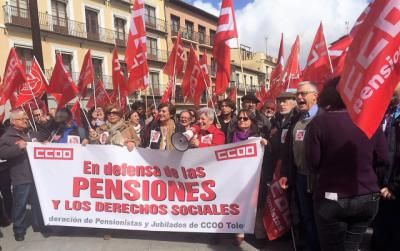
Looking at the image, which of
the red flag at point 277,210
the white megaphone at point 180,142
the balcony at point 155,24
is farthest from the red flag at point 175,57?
the balcony at point 155,24

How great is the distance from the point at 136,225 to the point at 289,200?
178 cm

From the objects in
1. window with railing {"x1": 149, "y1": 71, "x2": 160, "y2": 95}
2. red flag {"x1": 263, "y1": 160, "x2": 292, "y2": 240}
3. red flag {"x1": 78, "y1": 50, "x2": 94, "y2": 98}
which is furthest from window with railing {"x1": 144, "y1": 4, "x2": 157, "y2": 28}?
red flag {"x1": 263, "y1": 160, "x2": 292, "y2": 240}

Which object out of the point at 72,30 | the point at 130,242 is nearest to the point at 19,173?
the point at 130,242

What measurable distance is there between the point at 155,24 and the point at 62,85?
2851 centimetres

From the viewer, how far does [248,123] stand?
4.16 m

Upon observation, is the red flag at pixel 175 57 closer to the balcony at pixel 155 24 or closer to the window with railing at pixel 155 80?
the window with railing at pixel 155 80

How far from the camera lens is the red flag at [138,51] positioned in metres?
5.88

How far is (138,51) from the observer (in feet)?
19.3

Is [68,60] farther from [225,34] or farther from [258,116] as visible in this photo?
[258,116]

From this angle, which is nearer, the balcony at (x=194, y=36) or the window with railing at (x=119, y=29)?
the window with railing at (x=119, y=29)

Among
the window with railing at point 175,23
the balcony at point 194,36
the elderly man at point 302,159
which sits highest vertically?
the window with railing at point 175,23

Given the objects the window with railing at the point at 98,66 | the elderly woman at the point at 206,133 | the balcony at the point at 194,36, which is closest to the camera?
the elderly woman at the point at 206,133

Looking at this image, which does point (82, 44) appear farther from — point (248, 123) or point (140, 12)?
point (248, 123)

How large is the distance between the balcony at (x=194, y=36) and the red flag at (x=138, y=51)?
30.2 m
